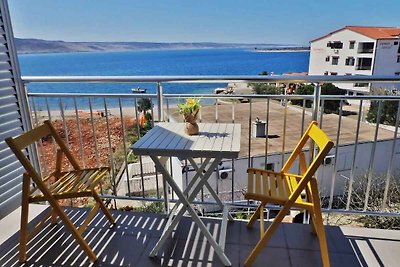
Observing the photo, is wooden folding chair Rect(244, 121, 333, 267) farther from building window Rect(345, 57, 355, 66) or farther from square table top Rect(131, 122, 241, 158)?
building window Rect(345, 57, 355, 66)

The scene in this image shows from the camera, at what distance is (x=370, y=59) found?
28.0 metres

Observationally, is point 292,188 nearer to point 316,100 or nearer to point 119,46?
point 316,100

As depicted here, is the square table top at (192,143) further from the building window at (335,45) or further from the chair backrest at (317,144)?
the building window at (335,45)

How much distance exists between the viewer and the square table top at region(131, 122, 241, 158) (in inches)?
75.0

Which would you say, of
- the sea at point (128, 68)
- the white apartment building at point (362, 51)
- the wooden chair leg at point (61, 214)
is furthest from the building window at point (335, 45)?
the wooden chair leg at point (61, 214)

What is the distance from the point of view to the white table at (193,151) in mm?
1925

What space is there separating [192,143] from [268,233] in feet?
2.54

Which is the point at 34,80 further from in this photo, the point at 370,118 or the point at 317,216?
the point at 370,118

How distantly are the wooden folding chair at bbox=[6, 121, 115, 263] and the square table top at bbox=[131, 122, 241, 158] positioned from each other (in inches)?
21.8

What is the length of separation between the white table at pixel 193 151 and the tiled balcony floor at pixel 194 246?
158mm

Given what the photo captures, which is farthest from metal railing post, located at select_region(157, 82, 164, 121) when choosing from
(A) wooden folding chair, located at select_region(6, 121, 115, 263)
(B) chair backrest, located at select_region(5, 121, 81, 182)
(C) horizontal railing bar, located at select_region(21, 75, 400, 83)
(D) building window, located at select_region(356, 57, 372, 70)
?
(D) building window, located at select_region(356, 57, 372, 70)

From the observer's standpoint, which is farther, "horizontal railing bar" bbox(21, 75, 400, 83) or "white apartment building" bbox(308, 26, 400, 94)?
"white apartment building" bbox(308, 26, 400, 94)

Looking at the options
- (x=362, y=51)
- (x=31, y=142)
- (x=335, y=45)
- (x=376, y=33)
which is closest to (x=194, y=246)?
(x=31, y=142)

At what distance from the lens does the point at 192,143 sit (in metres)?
2.05
